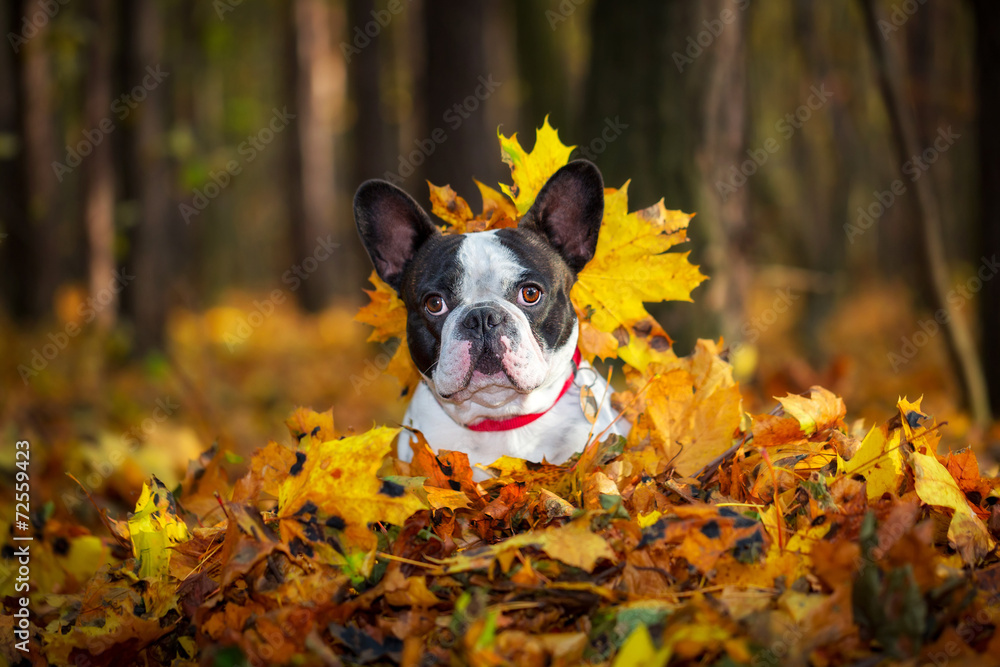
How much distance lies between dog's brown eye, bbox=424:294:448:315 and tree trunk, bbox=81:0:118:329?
8382mm

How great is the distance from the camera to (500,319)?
2.49 m

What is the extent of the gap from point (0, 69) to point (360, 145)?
5.89 metres

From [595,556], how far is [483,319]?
949 millimetres

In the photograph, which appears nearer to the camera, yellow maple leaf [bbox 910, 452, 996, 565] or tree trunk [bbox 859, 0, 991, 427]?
yellow maple leaf [bbox 910, 452, 996, 565]

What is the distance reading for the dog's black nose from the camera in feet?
8.17

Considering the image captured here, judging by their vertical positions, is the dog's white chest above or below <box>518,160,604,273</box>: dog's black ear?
below

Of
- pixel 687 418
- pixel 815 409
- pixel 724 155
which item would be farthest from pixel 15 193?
pixel 815 409

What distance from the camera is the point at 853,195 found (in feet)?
30.7

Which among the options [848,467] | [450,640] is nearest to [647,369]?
[848,467]

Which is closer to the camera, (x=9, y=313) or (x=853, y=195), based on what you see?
(x=853, y=195)

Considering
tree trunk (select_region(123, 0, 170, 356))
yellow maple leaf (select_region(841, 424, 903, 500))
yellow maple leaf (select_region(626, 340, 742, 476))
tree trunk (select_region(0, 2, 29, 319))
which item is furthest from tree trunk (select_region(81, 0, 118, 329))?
yellow maple leaf (select_region(841, 424, 903, 500))

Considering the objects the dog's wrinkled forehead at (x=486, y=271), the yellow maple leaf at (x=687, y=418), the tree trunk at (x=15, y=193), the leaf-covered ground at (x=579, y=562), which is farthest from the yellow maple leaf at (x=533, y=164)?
the tree trunk at (x=15, y=193)

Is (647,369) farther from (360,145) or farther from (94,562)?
(360,145)

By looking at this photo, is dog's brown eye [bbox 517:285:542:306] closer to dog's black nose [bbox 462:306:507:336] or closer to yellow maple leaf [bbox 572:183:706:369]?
dog's black nose [bbox 462:306:507:336]
